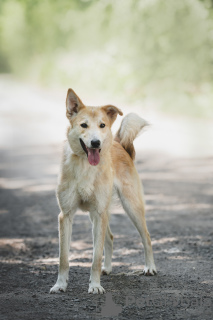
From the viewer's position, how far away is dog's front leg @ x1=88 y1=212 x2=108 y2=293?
14.1 feet

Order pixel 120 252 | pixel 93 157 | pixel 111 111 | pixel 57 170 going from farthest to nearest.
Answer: pixel 57 170, pixel 120 252, pixel 111 111, pixel 93 157

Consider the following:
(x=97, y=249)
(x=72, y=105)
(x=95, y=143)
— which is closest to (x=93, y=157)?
(x=95, y=143)

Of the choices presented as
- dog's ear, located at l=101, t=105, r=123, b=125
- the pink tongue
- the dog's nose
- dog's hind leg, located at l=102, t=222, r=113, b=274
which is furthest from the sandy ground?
dog's ear, located at l=101, t=105, r=123, b=125

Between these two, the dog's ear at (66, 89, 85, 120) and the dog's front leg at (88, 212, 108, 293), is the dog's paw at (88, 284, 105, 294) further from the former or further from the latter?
the dog's ear at (66, 89, 85, 120)

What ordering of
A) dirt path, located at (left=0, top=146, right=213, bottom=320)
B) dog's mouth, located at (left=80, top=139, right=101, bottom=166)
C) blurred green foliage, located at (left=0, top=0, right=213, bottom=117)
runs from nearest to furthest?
1. dirt path, located at (left=0, top=146, right=213, bottom=320)
2. dog's mouth, located at (left=80, top=139, right=101, bottom=166)
3. blurred green foliage, located at (left=0, top=0, right=213, bottom=117)

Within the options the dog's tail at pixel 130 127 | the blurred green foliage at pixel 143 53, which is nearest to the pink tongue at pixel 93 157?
the dog's tail at pixel 130 127

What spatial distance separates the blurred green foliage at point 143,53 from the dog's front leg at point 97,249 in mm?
13493

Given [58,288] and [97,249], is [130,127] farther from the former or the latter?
[58,288]

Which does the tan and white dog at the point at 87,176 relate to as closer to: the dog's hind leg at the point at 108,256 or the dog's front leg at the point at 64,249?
the dog's front leg at the point at 64,249

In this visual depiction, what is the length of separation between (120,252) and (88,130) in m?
2.17

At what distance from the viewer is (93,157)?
4.22 m

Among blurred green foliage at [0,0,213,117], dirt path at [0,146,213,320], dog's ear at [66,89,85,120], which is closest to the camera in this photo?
dirt path at [0,146,213,320]

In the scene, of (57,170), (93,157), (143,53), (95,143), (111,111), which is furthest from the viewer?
(143,53)

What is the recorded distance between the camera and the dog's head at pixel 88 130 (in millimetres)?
4148
